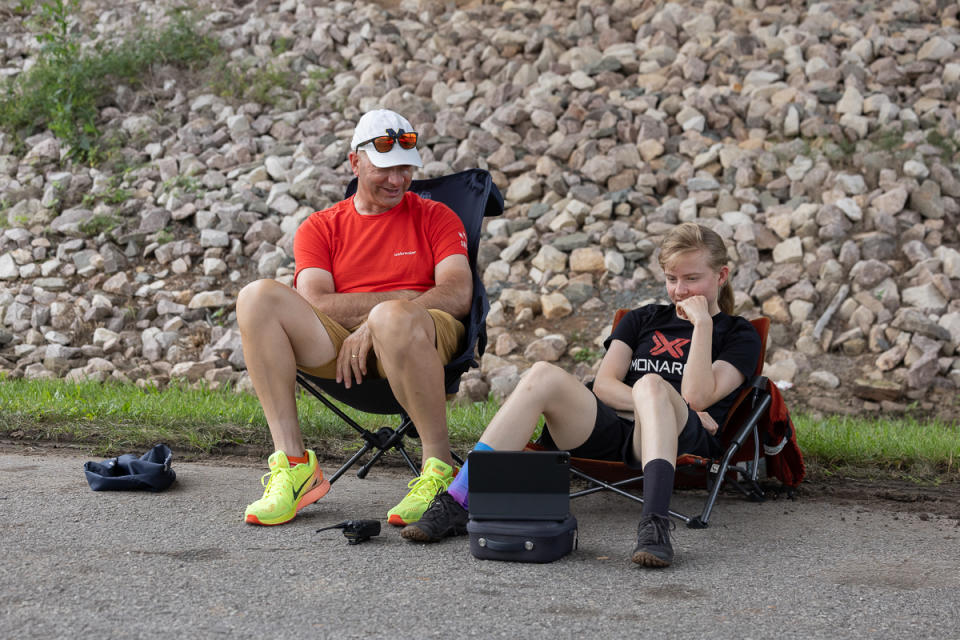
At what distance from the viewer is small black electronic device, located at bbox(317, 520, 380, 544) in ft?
9.54

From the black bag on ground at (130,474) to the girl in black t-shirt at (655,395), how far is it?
1183mm

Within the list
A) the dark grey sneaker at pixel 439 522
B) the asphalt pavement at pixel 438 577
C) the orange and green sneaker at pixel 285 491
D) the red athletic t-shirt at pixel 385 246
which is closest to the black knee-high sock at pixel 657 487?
the asphalt pavement at pixel 438 577

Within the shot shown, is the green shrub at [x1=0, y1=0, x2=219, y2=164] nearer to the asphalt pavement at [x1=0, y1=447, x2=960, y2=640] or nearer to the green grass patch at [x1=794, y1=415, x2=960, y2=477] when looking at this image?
the asphalt pavement at [x1=0, y1=447, x2=960, y2=640]

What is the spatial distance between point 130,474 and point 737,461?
2.27 m

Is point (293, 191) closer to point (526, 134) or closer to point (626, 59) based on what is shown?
point (526, 134)

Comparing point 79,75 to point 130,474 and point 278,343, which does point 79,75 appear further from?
point 278,343

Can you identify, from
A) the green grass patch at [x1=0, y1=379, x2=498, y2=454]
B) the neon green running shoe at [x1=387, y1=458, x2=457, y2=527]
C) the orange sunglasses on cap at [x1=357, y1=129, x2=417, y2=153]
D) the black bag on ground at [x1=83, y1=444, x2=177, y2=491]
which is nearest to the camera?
the neon green running shoe at [x1=387, y1=458, x2=457, y2=527]

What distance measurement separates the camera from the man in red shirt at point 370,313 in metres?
3.27

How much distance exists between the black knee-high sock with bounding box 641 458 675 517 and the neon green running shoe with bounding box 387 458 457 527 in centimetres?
73

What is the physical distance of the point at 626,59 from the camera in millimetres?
8305

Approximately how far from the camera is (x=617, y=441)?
10.7 ft

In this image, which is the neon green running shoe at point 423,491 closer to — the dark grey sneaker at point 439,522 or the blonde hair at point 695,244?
the dark grey sneaker at point 439,522

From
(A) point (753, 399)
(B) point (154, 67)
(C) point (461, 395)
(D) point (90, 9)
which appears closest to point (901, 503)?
(A) point (753, 399)

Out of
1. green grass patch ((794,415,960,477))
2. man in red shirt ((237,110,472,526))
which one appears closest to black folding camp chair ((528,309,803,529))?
man in red shirt ((237,110,472,526))
